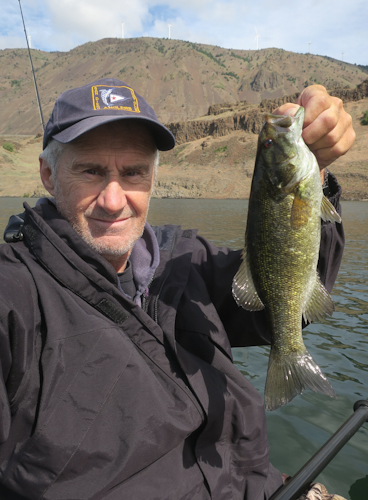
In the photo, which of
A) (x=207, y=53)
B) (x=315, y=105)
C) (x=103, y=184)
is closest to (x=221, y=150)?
(x=103, y=184)

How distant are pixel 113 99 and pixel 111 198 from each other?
0.60 m

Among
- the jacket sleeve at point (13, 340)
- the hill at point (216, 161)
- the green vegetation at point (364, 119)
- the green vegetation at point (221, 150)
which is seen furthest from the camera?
the green vegetation at point (221, 150)

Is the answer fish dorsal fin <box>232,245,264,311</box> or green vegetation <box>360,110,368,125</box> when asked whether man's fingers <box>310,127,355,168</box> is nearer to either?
fish dorsal fin <box>232,245,264,311</box>

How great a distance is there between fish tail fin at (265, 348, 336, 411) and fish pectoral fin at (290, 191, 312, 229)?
2.45 ft

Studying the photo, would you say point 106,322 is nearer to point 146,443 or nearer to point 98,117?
point 146,443

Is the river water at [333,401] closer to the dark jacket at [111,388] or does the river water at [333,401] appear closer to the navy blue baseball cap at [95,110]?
the dark jacket at [111,388]

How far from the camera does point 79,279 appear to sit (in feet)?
6.75

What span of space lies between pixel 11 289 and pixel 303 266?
4.78 feet

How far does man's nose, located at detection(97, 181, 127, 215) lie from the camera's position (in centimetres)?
242

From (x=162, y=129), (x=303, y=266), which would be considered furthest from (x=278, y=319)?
(x=162, y=129)

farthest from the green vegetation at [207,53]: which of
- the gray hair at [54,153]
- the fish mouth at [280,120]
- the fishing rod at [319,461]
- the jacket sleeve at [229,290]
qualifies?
the fish mouth at [280,120]

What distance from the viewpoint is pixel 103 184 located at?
8.08 ft

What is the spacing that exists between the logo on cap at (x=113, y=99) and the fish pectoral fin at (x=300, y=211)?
110 cm

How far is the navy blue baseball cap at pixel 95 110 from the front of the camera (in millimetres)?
2311
